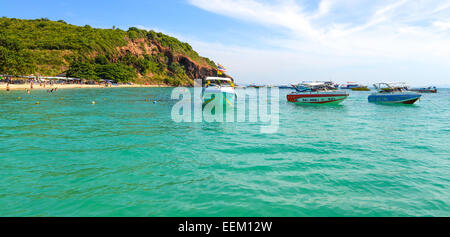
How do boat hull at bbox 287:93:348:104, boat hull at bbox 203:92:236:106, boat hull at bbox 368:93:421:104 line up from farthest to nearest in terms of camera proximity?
1. boat hull at bbox 368:93:421:104
2. boat hull at bbox 287:93:348:104
3. boat hull at bbox 203:92:236:106

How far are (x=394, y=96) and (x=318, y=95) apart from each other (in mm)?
14491

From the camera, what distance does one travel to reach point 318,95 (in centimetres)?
4219

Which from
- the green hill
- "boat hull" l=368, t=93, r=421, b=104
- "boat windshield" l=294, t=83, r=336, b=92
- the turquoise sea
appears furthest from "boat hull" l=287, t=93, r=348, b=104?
the green hill

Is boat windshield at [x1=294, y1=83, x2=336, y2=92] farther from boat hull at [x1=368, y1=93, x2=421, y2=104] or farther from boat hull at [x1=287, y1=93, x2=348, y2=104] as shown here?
boat hull at [x1=368, y1=93, x2=421, y2=104]

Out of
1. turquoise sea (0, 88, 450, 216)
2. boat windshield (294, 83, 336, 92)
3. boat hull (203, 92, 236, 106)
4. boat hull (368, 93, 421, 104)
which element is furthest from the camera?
boat windshield (294, 83, 336, 92)

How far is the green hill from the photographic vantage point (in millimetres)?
84062

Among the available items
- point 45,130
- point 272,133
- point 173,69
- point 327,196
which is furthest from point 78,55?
point 327,196

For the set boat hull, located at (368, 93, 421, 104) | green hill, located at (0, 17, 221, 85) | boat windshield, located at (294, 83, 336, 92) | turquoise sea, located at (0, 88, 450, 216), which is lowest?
turquoise sea, located at (0, 88, 450, 216)

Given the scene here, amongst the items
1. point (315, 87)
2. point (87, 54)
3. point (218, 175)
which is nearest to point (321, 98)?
point (315, 87)

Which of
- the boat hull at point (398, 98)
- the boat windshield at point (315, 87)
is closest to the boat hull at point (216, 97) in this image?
the boat windshield at point (315, 87)

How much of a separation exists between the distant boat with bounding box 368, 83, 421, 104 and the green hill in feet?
318

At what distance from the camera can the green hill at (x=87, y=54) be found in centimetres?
8406
